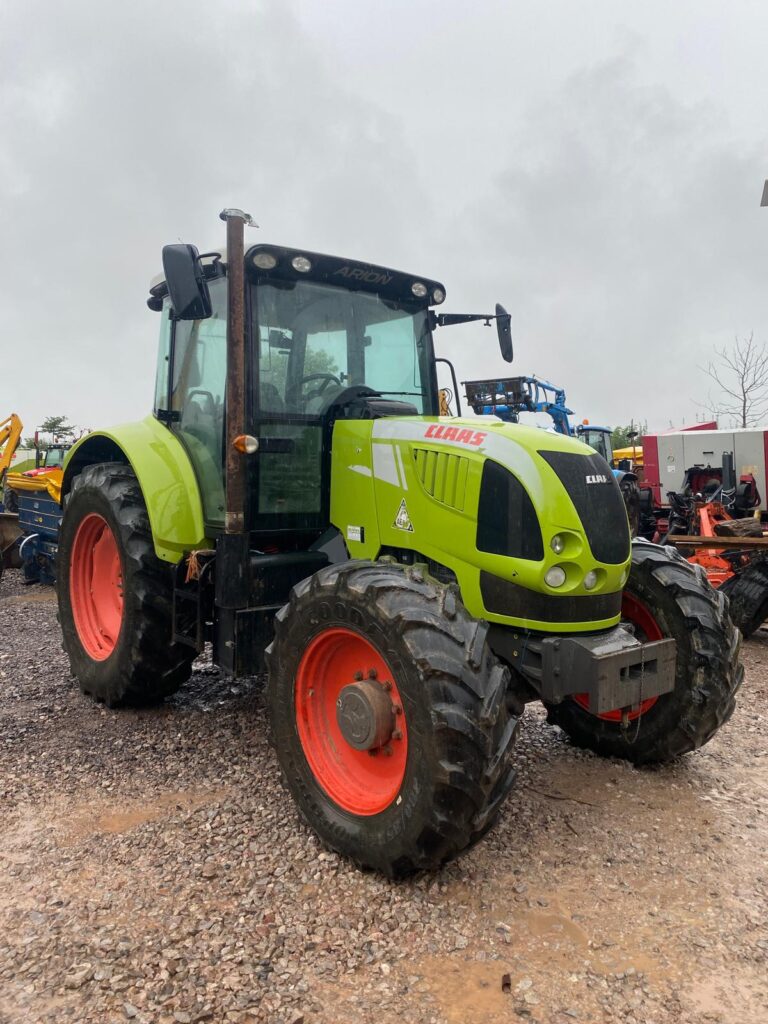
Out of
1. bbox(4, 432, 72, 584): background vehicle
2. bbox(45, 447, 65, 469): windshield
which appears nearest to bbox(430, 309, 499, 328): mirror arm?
bbox(4, 432, 72, 584): background vehicle

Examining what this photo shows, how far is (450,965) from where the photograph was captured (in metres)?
2.42

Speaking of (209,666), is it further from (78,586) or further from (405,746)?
(405,746)

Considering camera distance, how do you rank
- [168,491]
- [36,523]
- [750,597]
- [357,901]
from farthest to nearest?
[36,523], [750,597], [168,491], [357,901]

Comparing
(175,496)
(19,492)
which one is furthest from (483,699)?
(19,492)

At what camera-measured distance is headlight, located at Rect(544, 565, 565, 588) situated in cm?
302

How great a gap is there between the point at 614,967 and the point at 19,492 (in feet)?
30.2

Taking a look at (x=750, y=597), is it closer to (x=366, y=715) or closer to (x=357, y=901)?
(x=366, y=715)

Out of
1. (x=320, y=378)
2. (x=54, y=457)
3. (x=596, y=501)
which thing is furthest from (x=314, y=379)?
(x=54, y=457)

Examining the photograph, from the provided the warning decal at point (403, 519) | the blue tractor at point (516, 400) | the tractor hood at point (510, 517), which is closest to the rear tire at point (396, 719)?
the tractor hood at point (510, 517)

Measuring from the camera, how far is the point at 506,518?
309 centimetres

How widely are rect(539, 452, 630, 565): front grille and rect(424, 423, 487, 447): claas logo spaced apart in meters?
0.28

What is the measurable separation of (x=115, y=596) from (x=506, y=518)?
296 centimetres

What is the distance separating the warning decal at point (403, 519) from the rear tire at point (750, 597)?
14.0 ft

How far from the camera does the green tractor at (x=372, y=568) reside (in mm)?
2770
